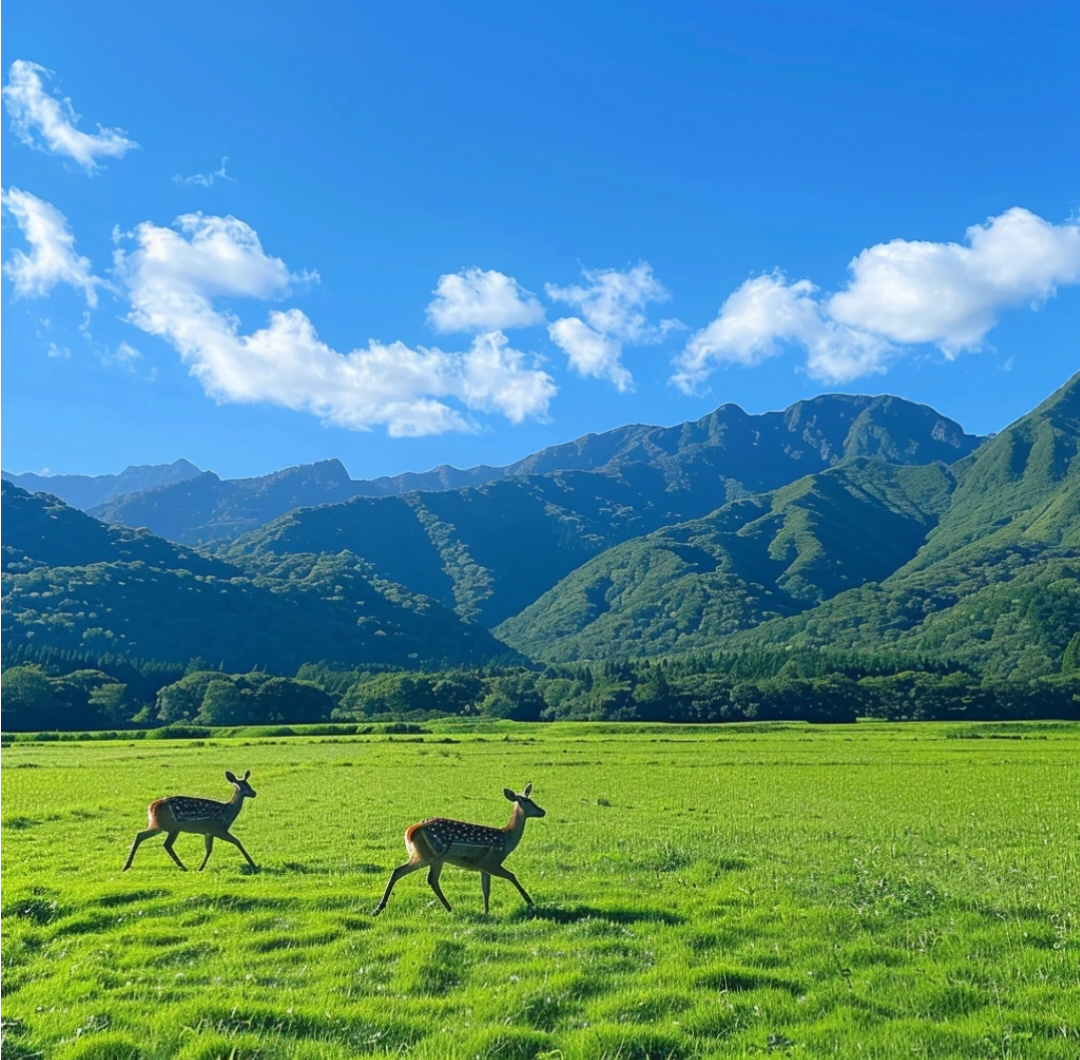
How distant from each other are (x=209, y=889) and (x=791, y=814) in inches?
740

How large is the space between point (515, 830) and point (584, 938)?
9.03 feet

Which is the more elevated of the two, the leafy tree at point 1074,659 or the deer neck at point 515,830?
the leafy tree at point 1074,659

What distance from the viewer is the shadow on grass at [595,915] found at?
13727 mm

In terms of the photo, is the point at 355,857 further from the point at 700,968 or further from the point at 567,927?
the point at 700,968

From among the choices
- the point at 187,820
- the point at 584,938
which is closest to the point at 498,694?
the point at 187,820

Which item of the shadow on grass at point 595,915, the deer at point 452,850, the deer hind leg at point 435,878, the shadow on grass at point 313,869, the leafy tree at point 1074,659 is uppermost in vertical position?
the leafy tree at point 1074,659

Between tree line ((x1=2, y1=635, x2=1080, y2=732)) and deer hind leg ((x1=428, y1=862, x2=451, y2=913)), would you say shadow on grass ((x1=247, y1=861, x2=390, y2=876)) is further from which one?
tree line ((x1=2, y1=635, x2=1080, y2=732))

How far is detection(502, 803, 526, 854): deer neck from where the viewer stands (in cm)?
1468

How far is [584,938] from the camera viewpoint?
12.6 metres

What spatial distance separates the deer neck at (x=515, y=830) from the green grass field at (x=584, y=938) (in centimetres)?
116

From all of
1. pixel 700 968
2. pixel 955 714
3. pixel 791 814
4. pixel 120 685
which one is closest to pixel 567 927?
pixel 700 968

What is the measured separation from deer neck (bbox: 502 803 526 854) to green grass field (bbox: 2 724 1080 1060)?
1164 millimetres

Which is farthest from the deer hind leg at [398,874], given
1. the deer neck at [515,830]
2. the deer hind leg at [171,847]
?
the deer hind leg at [171,847]

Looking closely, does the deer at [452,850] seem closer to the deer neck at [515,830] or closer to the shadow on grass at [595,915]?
the deer neck at [515,830]
